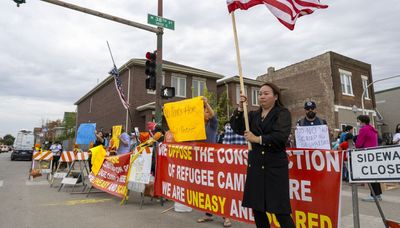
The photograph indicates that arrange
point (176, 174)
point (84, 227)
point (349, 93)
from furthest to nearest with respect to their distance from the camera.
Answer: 1. point (349, 93)
2. point (176, 174)
3. point (84, 227)

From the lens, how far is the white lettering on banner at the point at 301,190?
360 cm

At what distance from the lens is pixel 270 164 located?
3043 millimetres

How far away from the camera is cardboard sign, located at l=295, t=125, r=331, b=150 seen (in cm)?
659

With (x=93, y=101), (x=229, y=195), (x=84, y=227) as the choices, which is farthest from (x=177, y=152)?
(x=93, y=101)

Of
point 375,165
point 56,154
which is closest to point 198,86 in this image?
point 56,154

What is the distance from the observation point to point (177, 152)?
18.4 ft

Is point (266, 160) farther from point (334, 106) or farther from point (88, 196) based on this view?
point (334, 106)

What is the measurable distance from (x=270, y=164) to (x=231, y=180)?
1540mm

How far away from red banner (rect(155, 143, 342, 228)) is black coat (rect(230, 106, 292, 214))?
702 millimetres

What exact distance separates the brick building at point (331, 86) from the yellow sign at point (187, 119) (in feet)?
64.2

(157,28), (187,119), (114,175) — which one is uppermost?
(157,28)

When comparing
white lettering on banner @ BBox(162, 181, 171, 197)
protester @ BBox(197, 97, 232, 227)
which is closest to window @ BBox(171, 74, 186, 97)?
white lettering on banner @ BBox(162, 181, 171, 197)

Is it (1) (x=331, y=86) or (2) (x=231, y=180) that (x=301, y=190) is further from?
(1) (x=331, y=86)

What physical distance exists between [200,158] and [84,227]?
2.24m
